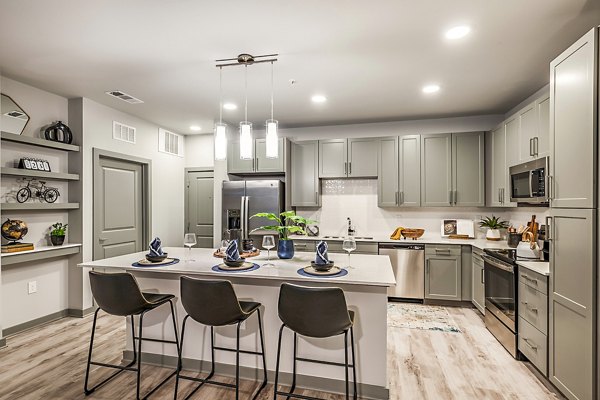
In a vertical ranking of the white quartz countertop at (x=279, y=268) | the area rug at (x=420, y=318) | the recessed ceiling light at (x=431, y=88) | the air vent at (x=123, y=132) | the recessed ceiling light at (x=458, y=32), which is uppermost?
the recessed ceiling light at (x=458, y=32)

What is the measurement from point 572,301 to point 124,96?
4.58 m

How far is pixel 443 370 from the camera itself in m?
2.76

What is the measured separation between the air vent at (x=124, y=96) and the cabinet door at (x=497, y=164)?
4.44 m

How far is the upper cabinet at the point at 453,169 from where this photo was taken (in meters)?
4.57

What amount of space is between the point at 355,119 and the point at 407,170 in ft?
3.49

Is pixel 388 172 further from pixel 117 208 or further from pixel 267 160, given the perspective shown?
pixel 117 208

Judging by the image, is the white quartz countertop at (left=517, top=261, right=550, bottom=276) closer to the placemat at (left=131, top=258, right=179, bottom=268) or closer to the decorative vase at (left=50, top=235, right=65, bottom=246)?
the placemat at (left=131, top=258, right=179, bottom=268)

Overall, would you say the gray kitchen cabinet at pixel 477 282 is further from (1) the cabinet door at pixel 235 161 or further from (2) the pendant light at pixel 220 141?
(1) the cabinet door at pixel 235 161

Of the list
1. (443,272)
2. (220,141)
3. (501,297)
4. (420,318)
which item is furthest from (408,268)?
(220,141)

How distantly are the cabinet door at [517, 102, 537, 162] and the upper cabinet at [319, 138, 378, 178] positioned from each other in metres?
1.81

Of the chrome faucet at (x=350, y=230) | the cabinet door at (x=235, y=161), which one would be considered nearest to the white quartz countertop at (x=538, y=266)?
the chrome faucet at (x=350, y=230)

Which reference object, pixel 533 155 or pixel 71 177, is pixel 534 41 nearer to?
pixel 533 155

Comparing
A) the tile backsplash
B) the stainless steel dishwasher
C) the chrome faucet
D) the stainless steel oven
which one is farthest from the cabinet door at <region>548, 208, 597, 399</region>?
the chrome faucet

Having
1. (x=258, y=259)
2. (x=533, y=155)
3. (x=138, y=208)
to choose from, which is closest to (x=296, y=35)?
(x=258, y=259)
